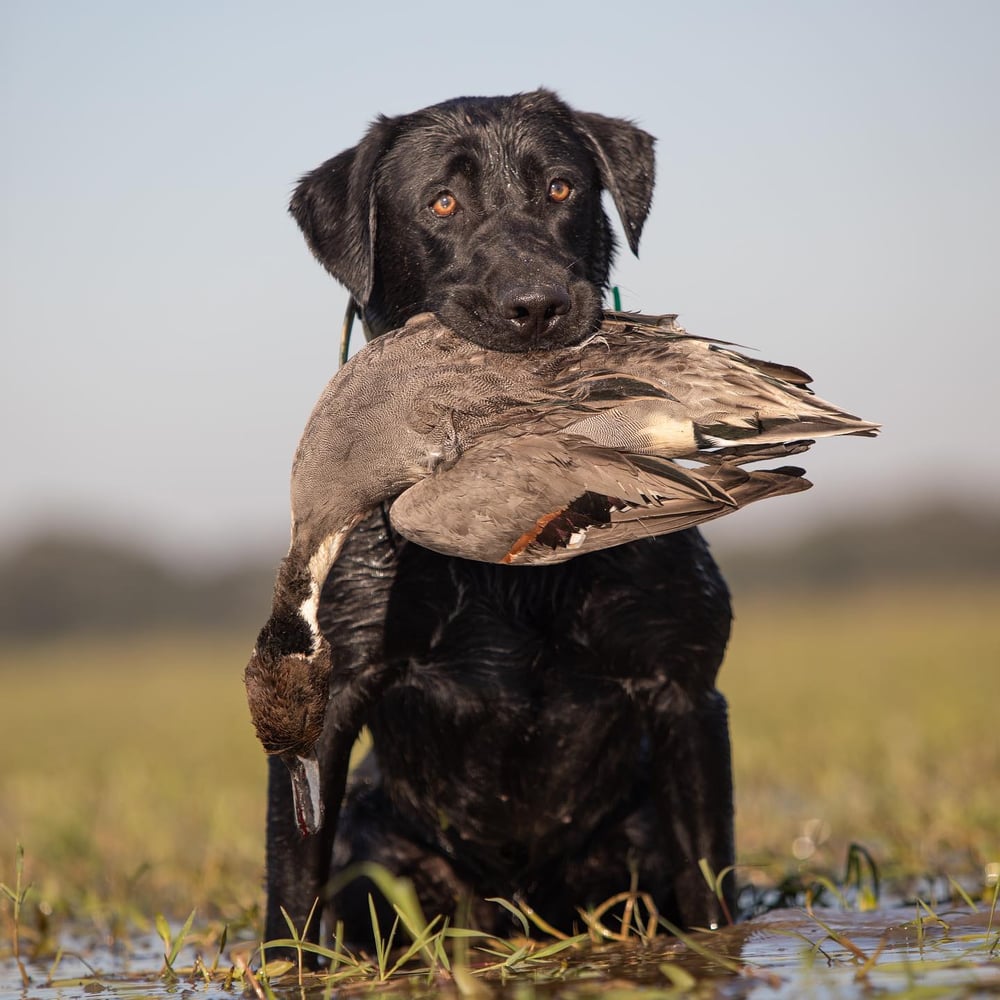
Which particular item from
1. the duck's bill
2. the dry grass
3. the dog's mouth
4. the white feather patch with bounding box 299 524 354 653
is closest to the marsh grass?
the dry grass

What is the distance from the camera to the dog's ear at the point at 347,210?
4305mm

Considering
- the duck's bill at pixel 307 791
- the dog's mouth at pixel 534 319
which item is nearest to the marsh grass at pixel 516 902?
the duck's bill at pixel 307 791

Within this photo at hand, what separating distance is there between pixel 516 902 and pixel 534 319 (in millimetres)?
1723

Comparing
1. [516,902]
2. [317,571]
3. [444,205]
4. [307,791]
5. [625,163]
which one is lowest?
[516,902]

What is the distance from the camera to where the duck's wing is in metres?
3.18

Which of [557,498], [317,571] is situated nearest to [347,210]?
[317,571]

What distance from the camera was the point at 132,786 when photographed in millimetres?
7871

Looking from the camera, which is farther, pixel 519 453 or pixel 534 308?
pixel 534 308

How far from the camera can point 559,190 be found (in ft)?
14.0

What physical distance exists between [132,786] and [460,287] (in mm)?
4953

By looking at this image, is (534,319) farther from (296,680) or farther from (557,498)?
(296,680)

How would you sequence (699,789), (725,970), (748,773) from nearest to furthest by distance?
(725,970)
(699,789)
(748,773)

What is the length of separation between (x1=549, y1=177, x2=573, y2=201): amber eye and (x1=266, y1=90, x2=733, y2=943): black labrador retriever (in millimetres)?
11

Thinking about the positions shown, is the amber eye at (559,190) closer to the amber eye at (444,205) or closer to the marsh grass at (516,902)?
the amber eye at (444,205)
